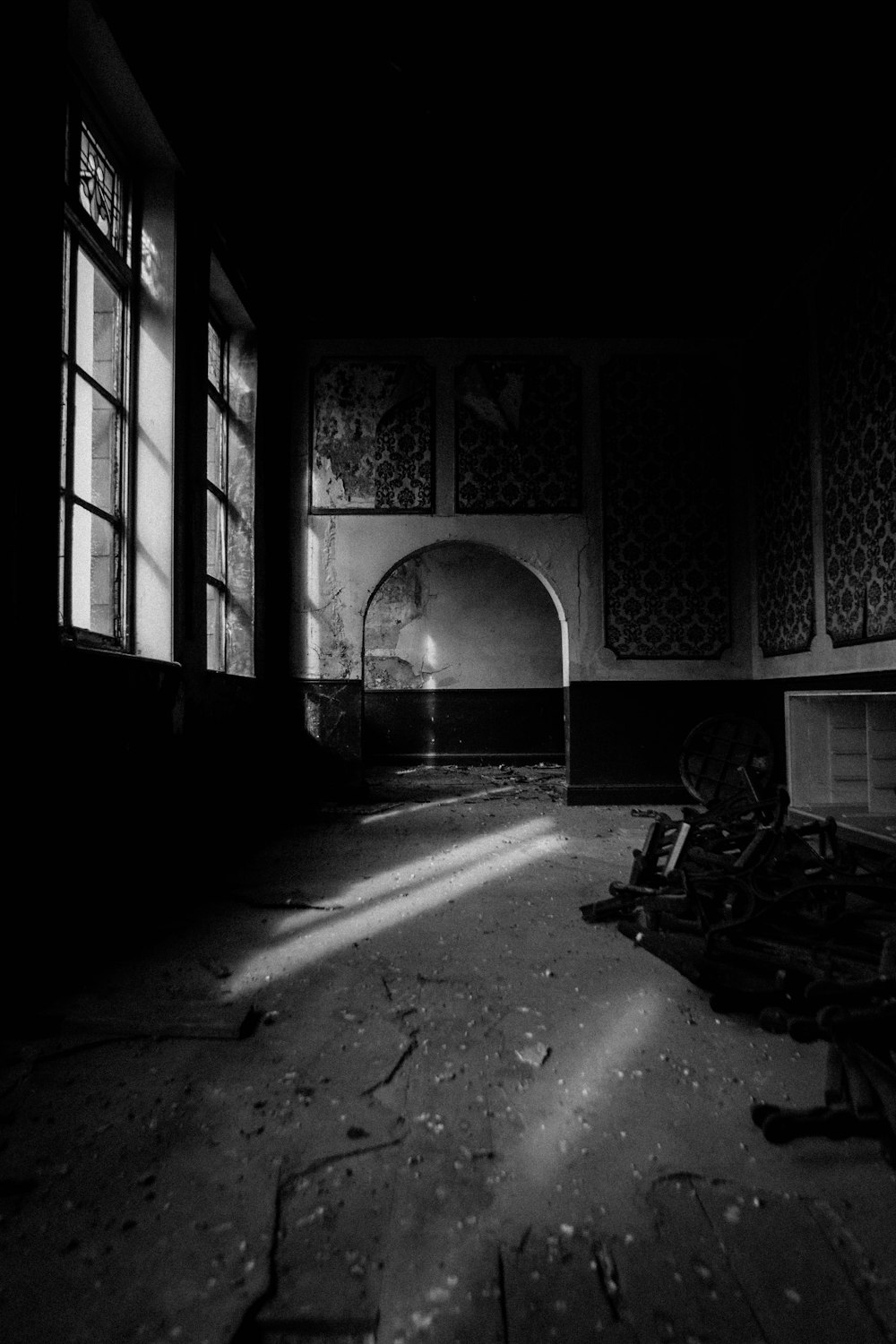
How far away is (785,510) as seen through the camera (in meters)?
5.27

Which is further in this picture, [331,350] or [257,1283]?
[331,350]

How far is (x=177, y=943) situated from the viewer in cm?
252

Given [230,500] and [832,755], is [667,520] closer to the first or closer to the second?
[832,755]

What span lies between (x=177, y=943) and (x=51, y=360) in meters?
2.16

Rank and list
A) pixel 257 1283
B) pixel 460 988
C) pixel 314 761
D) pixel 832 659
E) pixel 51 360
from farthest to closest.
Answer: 1. pixel 314 761
2. pixel 832 659
3. pixel 51 360
4. pixel 460 988
5. pixel 257 1283

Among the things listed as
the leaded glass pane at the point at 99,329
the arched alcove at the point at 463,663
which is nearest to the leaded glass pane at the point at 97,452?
the leaded glass pane at the point at 99,329

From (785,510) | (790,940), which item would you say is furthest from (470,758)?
(790,940)

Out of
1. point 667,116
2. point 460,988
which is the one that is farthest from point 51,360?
point 667,116

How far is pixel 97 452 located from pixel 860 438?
448 centimetres

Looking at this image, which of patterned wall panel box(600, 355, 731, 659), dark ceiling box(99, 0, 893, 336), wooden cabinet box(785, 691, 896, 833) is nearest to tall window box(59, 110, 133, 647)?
dark ceiling box(99, 0, 893, 336)

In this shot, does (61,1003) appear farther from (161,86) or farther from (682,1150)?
(161,86)

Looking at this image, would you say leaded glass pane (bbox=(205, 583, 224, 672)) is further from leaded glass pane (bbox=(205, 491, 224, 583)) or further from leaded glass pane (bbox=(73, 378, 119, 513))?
leaded glass pane (bbox=(73, 378, 119, 513))

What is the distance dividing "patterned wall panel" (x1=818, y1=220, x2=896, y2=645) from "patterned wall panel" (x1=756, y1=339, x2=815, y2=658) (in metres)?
0.25

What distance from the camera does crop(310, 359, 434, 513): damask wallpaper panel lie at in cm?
593
